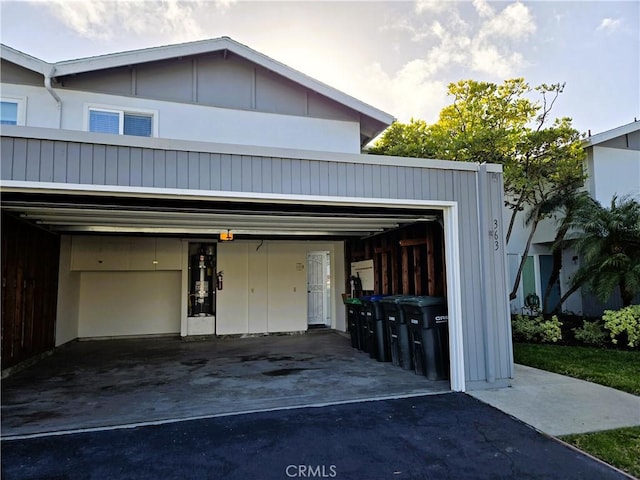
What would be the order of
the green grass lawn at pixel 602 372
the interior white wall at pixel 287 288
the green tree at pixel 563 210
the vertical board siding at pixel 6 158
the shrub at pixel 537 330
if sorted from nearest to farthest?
the green grass lawn at pixel 602 372 → the vertical board siding at pixel 6 158 → the shrub at pixel 537 330 → the green tree at pixel 563 210 → the interior white wall at pixel 287 288

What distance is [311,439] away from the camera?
3750mm

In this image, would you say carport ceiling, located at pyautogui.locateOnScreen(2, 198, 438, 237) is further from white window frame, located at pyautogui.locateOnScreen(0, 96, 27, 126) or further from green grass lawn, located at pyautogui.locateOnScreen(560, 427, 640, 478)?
green grass lawn, located at pyautogui.locateOnScreen(560, 427, 640, 478)

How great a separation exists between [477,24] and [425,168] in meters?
6.65

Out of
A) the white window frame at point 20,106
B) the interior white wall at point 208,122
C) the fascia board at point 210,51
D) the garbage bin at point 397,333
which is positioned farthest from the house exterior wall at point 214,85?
the garbage bin at point 397,333

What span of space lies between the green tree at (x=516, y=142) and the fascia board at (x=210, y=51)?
2.40 metres

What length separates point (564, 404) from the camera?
4699 millimetres

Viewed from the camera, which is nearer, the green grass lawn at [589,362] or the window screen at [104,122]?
the green grass lawn at [589,362]

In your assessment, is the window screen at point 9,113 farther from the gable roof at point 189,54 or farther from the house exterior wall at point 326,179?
the house exterior wall at point 326,179

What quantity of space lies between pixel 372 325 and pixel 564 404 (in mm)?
3442

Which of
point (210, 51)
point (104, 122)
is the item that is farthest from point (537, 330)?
point (104, 122)

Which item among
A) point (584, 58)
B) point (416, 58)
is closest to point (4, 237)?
point (416, 58)

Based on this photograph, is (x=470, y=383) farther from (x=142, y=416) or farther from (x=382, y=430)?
(x=142, y=416)

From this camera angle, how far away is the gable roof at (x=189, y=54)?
6.94 meters

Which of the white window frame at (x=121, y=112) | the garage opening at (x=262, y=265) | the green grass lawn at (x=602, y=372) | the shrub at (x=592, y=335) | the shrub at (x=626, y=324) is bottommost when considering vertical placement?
the green grass lawn at (x=602, y=372)
